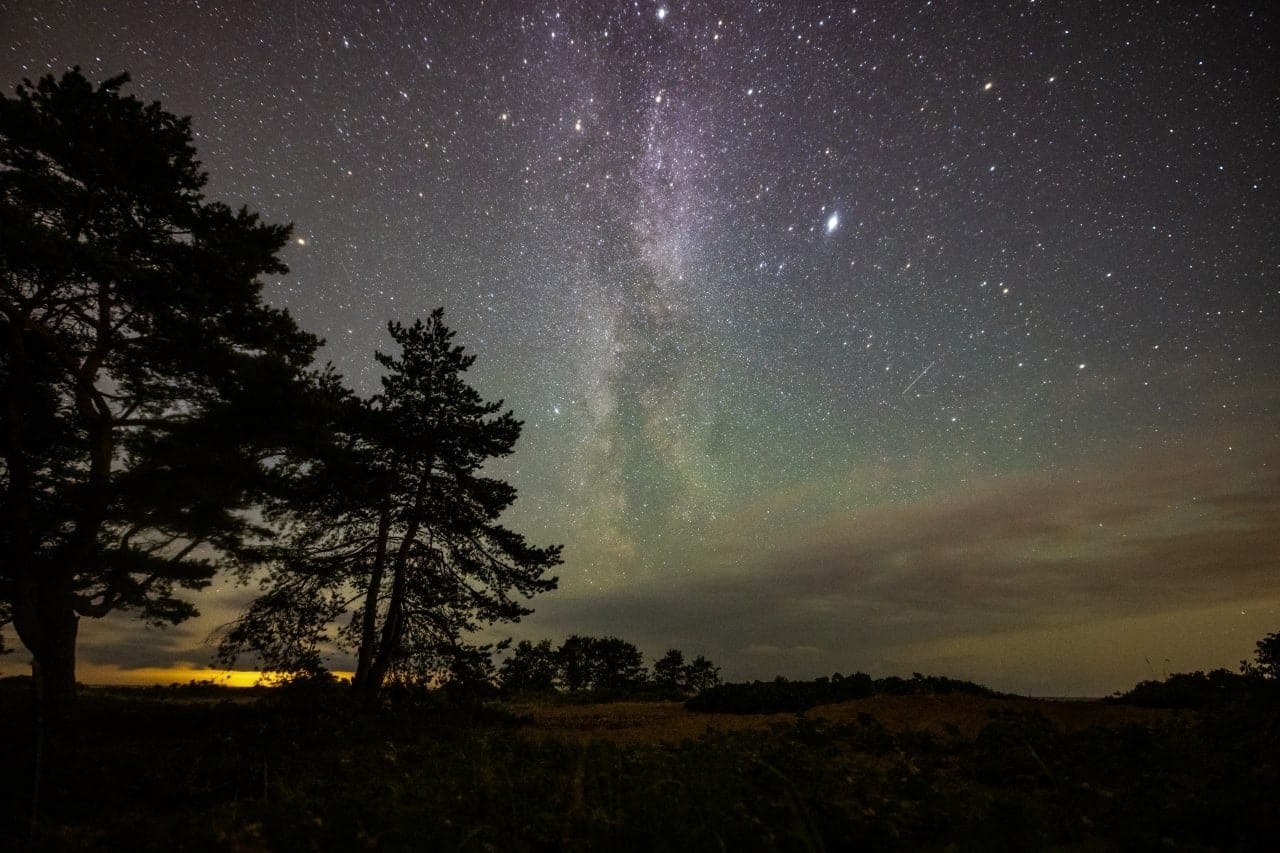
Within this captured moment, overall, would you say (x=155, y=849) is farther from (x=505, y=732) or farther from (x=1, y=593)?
(x=1, y=593)

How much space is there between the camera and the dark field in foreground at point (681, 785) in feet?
15.8

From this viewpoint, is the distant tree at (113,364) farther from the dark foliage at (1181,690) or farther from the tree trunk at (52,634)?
the dark foliage at (1181,690)

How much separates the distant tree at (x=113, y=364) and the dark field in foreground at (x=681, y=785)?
3712 mm

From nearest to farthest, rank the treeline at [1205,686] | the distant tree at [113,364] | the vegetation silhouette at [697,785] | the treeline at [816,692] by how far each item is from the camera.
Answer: the vegetation silhouette at [697,785] < the treeline at [1205,686] < the distant tree at [113,364] < the treeline at [816,692]

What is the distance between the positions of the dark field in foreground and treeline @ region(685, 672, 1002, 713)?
407cm

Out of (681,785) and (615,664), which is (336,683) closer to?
(681,785)

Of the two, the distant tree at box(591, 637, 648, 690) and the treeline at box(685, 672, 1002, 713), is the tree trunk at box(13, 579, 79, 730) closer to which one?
the treeline at box(685, 672, 1002, 713)

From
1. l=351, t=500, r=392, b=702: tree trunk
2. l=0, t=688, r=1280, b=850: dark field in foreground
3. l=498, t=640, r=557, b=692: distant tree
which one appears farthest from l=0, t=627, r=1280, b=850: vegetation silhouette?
l=498, t=640, r=557, b=692: distant tree

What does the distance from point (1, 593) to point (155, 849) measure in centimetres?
1224

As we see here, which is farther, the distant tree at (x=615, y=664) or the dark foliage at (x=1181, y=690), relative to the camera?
the distant tree at (x=615, y=664)

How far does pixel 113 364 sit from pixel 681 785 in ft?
54.7

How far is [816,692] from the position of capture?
16.6m

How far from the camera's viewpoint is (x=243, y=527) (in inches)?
653

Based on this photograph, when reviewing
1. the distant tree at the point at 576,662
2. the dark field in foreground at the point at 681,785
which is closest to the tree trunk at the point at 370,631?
the dark field in foreground at the point at 681,785
